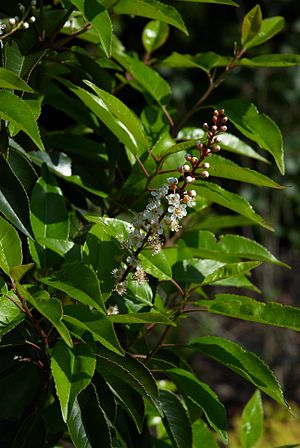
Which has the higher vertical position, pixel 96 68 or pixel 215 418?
pixel 96 68

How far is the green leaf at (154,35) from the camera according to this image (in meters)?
1.72

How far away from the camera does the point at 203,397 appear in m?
1.23

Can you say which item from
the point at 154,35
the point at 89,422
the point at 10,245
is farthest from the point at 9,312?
the point at 154,35

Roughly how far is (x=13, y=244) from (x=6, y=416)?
0.30m

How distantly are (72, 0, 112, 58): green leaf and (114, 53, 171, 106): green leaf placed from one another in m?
0.35

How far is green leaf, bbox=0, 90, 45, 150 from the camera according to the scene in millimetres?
1000

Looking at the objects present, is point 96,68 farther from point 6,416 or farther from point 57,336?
point 6,416

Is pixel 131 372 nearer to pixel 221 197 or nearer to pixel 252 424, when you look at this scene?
pixel 221 197

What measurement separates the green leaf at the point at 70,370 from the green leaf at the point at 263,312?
25 centimetres

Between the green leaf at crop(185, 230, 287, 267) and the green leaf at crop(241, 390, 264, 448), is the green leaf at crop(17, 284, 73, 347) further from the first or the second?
the green leaf at crop(241, 390, 264, 448)

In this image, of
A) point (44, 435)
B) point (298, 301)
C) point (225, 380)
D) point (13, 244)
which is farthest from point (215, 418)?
point (298, 301)

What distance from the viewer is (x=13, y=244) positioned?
106 centimetres

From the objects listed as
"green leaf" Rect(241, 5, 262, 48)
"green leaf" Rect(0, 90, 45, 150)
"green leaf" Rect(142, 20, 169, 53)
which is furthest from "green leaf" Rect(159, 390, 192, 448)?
"green leaf" Rect(142, 20, 169, 53)

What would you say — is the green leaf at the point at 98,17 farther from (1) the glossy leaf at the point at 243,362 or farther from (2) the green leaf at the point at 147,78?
(1) the glossy leaf at the point at 243,362
